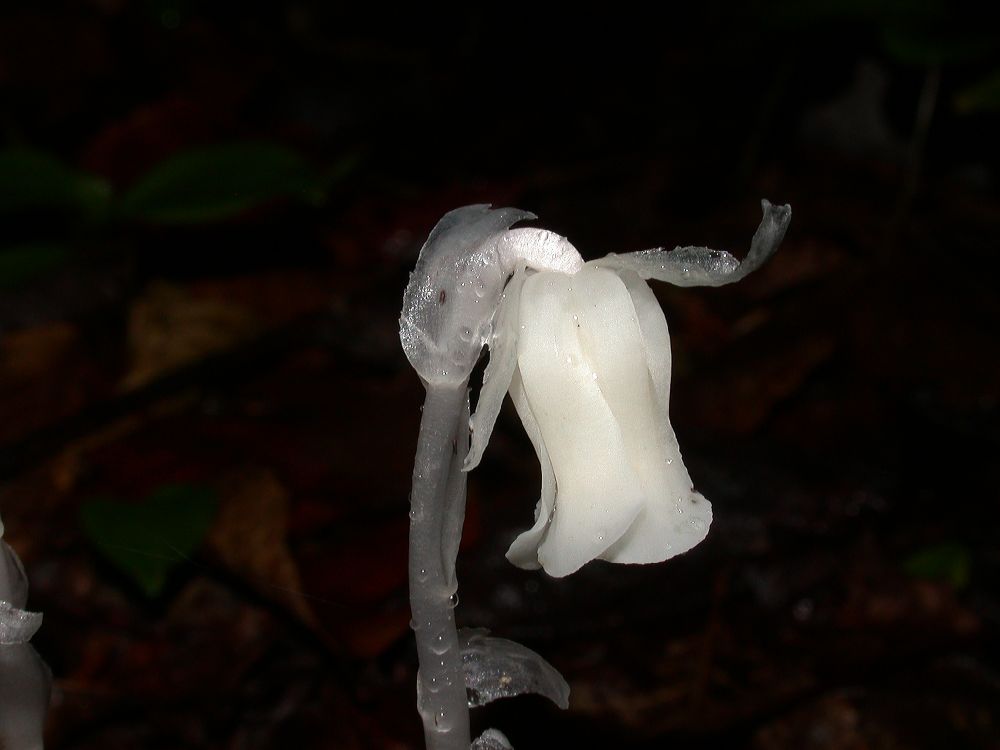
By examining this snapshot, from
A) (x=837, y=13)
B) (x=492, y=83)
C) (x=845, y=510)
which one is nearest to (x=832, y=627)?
(x=845, y=510)

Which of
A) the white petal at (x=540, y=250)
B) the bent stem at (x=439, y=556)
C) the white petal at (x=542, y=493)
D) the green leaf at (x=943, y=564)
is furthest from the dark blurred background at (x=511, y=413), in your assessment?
the white petal at (x=540, y=250)

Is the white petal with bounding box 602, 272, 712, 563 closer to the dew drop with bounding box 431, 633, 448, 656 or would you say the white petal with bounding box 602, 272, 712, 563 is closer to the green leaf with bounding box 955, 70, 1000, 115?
the dew drop with bounding box 431, 633, 448, 656

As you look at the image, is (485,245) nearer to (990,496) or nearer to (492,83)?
(990,496)

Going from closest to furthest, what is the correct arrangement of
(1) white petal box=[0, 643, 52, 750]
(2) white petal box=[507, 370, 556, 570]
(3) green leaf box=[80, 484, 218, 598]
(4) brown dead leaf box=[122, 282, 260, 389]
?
(2) white petal box=[507, 370, 556, 570] < (1) white petal box=[0, 643, 52, 750] < (3) green leaf box=[80, 484, 218, 598] < (4) brown dead leaf box=[122, 282, 260, 389]

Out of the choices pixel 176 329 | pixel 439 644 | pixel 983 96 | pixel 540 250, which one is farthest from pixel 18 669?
pixel 983 96

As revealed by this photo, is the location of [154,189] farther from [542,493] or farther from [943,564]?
[542,493]

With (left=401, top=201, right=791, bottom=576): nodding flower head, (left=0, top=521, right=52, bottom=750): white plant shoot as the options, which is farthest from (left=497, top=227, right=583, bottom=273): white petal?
(left=0, top=521, right=52, bottom=750): white plant shoot
